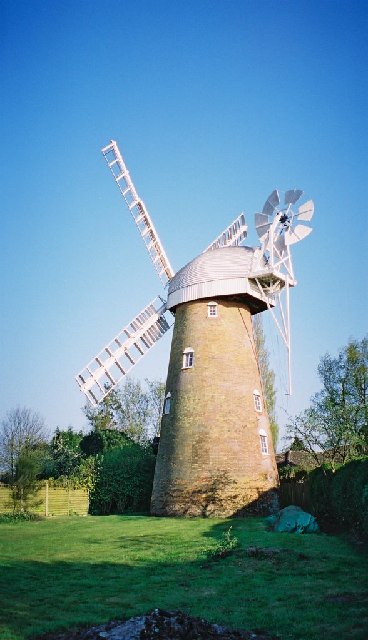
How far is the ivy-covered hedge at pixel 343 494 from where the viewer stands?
13820 millimetres

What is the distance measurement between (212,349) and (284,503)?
7200 millimetres

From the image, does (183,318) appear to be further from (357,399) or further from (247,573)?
(357,399)

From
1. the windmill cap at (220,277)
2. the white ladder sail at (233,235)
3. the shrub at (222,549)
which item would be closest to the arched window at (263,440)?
the windmill cap at (220,277)

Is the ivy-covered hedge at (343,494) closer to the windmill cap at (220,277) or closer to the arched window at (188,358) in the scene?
the arched window at (188,358)

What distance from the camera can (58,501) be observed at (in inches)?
1014

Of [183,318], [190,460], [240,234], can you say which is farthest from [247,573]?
[240,234]

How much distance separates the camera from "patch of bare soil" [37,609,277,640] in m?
5.97

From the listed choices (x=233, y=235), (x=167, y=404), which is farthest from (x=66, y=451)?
(x=233, y=235)

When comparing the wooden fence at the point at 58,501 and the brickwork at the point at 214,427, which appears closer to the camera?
the brickwork at the point at 214,427

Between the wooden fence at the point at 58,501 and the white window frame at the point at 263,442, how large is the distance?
9.77 m

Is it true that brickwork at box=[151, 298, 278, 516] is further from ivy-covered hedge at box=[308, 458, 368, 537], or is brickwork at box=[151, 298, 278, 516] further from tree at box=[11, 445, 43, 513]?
tree at box=[11, 445, 43, 513]

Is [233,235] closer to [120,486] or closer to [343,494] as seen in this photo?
[120,486]

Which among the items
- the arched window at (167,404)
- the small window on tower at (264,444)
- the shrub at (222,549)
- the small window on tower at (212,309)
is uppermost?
the small window on tower at (212,309)

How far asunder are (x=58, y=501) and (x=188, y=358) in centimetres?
979
